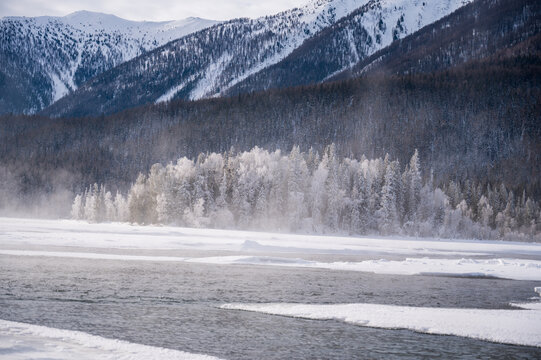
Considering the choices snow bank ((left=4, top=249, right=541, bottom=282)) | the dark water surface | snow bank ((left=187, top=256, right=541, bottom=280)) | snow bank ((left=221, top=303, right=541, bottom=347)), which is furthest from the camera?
snow bank ((left=4, top=249, right=541, bottom=282))

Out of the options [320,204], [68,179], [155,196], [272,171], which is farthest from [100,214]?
A: [68,179]

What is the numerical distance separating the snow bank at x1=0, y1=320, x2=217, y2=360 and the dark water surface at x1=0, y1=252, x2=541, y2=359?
2.67 ft

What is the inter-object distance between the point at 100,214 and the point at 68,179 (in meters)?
77.5

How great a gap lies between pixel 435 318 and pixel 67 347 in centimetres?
1375

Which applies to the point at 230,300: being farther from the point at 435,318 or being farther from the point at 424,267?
the point at 424,267

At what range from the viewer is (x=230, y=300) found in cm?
2472

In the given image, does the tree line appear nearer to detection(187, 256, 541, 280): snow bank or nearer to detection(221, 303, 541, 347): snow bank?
detection(187, 256, 541, 280): snow bank

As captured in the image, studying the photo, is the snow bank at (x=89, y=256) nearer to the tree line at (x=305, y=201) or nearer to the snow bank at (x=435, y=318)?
the snow bank at (x=435, y=318)

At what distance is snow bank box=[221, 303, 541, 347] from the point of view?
1961cm

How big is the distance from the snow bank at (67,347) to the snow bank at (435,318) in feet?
23.6

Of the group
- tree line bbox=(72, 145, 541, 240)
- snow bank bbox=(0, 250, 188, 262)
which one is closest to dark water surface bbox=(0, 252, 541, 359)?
snow bank bbox=(0, 250, 188, 262)

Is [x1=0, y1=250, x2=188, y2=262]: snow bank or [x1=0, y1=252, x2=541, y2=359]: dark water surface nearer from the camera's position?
[x1=0, y1=252, x2=541, y2=359]: dark water surface

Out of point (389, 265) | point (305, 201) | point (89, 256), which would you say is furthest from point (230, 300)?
point (305, 201)

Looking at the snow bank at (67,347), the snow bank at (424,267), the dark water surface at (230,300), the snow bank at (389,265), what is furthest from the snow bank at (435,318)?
the snow bank at (389,265)
